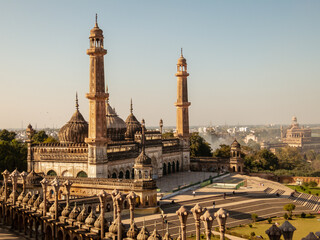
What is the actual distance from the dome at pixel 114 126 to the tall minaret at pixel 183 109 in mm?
8479

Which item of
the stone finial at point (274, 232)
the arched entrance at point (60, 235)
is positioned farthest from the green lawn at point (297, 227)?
the stone finial at point (274, 232)

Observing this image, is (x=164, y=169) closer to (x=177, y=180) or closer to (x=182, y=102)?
(x=177, y=180)

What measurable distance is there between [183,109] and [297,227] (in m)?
22.8

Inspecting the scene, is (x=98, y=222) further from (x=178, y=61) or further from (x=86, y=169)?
(x=178, y=61)

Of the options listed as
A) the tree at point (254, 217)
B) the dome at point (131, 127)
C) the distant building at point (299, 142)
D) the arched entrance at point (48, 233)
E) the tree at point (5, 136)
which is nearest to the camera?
the arched entrance at point (48, 233)

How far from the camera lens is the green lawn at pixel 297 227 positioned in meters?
24.5

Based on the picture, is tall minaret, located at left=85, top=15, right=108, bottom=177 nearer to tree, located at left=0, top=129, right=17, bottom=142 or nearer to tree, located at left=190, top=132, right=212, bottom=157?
tree, located at left=190, top=132, right=212, bottom=157

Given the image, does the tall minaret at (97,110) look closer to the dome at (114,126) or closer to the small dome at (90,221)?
the dome at (114,126)

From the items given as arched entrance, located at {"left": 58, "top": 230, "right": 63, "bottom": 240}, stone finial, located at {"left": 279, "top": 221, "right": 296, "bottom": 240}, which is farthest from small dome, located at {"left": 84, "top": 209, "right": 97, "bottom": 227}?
stone finial, located at {"left": 279, "top": 221, "right": 296, "bottom": 240}

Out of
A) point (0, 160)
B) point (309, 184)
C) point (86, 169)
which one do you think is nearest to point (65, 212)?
point (86, 169)

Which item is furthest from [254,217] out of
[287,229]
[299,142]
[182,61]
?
[299,142]

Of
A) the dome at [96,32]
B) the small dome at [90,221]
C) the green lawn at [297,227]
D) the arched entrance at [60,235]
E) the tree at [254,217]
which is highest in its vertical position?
the dome at [96,32]

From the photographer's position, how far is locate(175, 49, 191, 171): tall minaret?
46.5m

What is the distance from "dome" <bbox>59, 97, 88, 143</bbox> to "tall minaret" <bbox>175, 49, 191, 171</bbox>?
13.0m
